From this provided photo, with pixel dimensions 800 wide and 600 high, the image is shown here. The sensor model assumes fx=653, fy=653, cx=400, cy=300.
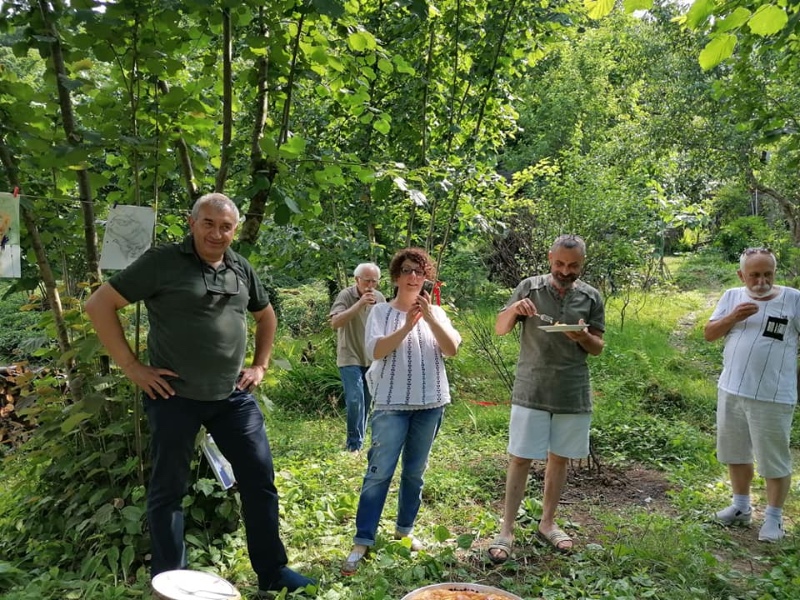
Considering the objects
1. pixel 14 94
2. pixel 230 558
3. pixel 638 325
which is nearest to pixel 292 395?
pixel 230 558

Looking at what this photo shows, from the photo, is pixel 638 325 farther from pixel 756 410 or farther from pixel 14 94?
pixel 14 94

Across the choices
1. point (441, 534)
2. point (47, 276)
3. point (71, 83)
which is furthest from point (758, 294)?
point (47, 276)

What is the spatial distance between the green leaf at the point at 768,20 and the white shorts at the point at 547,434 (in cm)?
200

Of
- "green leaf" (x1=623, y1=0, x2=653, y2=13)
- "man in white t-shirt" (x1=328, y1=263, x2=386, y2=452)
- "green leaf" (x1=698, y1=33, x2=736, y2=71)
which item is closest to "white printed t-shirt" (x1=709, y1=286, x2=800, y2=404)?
"green leaf" (x1=698, y1=33, x2=736, y2=71)

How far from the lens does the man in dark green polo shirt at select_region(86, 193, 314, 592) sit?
2.70 meters

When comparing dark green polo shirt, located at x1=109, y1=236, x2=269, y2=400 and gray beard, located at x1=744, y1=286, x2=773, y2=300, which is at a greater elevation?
gray beard, located at x1=744, y1=286, x2=773, y2=300

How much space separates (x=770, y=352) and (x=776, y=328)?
143 mm

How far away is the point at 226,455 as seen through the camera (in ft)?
9.61

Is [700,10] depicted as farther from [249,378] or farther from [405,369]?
[249,378]

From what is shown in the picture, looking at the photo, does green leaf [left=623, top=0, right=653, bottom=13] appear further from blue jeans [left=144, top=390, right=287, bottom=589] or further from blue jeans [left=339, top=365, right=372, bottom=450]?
blue jeans [left=339, top=365, right=372, bottom=450]

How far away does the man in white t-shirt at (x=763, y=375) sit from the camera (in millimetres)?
3676

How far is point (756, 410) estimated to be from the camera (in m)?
3.72

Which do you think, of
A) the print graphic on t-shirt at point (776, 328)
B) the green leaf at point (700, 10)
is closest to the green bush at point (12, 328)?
the print graphic on t-shirt at point (776, 328)

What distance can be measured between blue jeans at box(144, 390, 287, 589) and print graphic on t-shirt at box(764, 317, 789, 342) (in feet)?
9.38
